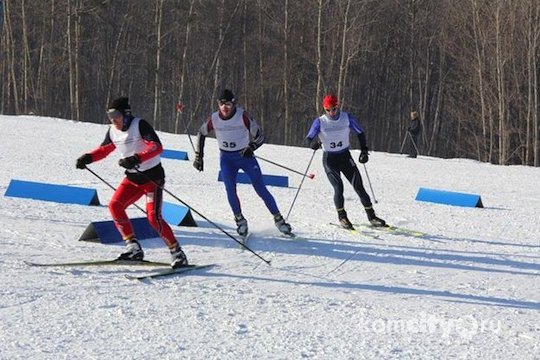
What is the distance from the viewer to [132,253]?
20.5 ft

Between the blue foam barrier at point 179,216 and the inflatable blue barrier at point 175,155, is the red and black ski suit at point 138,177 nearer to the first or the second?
the blue foam barrier at point 179,216

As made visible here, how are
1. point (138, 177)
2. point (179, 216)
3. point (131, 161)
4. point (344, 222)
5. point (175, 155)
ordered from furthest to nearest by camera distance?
point (175, 155)
point (344, 222)
point (179, 216)
point (138, 177)
point (131, 161)

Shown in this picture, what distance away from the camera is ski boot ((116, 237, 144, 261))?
621 cm

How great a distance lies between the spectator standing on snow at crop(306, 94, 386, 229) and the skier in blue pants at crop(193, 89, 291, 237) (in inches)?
46.9

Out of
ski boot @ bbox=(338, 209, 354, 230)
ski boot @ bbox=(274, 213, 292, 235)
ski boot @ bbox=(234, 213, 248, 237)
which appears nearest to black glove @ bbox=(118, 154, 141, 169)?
ski boot @ bbox=(234, 213, 248, 237)

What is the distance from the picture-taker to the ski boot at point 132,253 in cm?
621

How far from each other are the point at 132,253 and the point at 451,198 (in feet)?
24.4

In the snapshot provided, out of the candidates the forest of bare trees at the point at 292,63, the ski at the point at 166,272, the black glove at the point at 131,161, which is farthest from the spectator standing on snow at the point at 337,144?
the forest of bare trees at the point at 292,63

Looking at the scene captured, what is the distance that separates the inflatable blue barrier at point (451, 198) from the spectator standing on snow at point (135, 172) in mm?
7200

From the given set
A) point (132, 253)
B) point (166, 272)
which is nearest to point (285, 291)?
point (166, 272)

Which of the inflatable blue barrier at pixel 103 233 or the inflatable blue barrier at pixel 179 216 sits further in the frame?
the inflatable blue barrier at pixel 179 216

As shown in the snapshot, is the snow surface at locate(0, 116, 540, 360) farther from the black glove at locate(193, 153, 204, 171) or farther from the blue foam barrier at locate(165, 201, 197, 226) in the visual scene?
the black glove at locate(193, 153, 204, 171)

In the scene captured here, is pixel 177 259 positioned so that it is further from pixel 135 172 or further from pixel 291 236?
pixel 291 236

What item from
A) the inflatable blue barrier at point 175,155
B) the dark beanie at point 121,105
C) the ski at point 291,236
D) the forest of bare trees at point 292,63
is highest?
the forest of bare trees at point 292,63
